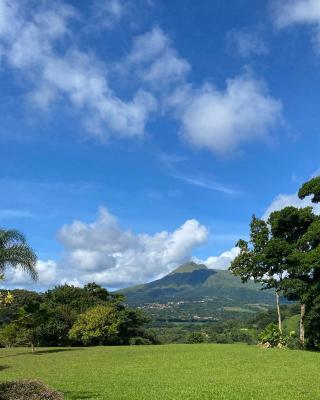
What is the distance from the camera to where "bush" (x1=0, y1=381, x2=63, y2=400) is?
13.1 metres

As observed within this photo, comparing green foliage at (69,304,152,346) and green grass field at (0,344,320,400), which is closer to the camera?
green grass field at (0,344,320,400)

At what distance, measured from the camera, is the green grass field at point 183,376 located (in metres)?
16.1

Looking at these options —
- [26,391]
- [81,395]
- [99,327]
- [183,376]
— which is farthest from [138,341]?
[26,391]

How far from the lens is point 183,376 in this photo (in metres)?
21.4

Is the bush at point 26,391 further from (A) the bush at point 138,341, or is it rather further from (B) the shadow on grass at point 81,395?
(A) the bush at point 138,341

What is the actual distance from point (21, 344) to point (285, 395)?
128ft

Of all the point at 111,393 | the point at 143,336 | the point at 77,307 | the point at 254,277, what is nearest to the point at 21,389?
the point at 111,393

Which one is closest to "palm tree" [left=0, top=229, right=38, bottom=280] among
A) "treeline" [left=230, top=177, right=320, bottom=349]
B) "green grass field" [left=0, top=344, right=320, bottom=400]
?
"green grass field" [left=0, top=344, right=320, bottom=400]

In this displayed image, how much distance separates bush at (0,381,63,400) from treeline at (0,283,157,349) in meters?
24.9

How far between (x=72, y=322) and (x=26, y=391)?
123ft

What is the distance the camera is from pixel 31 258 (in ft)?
91.2

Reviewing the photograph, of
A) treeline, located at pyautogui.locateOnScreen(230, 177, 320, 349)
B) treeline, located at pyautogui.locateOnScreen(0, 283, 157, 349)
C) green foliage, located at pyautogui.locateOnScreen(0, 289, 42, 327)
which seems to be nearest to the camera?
treeline, located at pyautogui.locateOnScreen(230, 177, 320, 349)

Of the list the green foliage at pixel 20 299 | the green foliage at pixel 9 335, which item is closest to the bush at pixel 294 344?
the green foliage at pixel 9 335

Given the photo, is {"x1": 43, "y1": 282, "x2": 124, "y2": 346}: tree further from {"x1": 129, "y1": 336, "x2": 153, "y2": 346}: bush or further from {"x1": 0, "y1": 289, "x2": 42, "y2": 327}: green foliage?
{"x1": 129, "y1": 336, "x2": 153, "y2": 346}: bush
